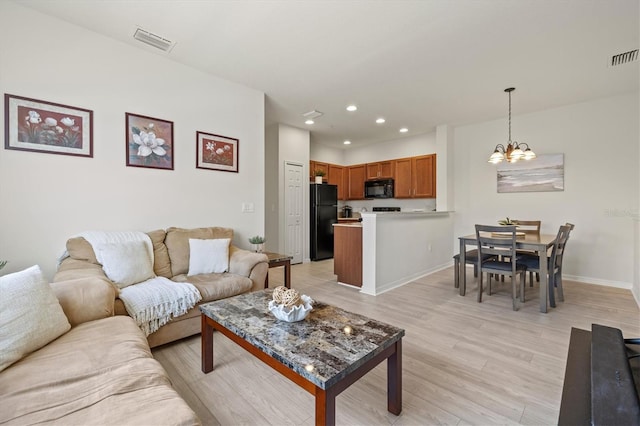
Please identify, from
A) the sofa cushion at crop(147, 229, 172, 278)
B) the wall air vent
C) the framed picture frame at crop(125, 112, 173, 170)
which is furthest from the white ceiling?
the sofa cushion at crop(147, 229, 172, 278)

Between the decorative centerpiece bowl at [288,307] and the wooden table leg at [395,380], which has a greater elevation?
the decorative centerpiece bowl at [288,307]

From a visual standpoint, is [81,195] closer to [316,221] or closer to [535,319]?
[316,221]

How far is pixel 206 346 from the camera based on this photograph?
1922 mm

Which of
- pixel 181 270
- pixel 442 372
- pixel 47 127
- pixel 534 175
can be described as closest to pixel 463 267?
pixel 442 372

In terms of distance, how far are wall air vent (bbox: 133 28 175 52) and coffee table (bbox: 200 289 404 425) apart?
2.55 m

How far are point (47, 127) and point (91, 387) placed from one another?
7.87ft

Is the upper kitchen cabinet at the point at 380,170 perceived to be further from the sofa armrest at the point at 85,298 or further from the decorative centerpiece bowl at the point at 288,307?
the sofa armrest at the point at 85,298

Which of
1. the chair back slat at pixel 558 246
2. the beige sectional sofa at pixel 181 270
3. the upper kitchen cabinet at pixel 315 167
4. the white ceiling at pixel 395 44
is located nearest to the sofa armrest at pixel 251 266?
the beige sectional sofa at pixel 181 270

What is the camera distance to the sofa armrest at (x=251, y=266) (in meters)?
2.79

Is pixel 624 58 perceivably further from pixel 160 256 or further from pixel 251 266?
pixel 160 256

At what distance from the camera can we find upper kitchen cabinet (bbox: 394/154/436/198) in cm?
569

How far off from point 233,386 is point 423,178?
5.19 metres

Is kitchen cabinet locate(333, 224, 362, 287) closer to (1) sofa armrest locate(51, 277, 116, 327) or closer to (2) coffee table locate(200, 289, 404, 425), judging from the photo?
(2) coffee table locate(200, 289, 404, 425)

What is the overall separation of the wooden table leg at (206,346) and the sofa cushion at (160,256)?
1075 millimetres
